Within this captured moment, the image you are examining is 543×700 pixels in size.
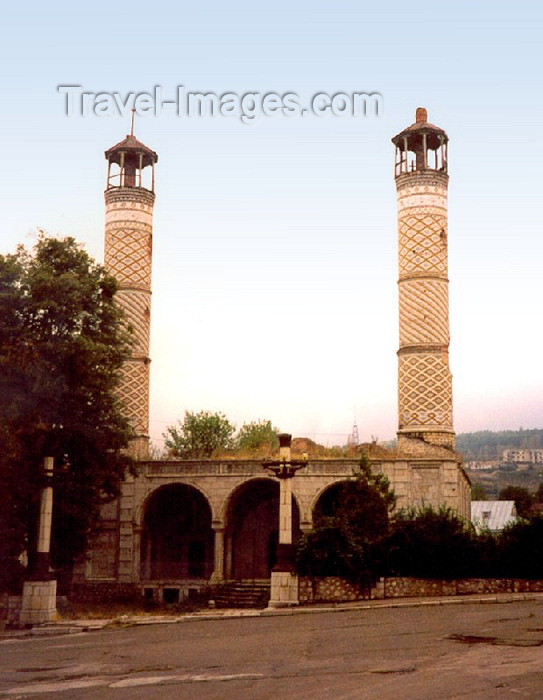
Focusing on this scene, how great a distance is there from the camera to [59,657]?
1302cm

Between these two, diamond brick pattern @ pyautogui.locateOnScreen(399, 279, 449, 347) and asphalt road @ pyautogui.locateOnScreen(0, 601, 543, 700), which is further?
diamond brick pattern @ pyautogui.locateOnScreen(399, 279, 449, 347)

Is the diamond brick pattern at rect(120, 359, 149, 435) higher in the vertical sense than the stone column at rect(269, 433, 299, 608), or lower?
higher

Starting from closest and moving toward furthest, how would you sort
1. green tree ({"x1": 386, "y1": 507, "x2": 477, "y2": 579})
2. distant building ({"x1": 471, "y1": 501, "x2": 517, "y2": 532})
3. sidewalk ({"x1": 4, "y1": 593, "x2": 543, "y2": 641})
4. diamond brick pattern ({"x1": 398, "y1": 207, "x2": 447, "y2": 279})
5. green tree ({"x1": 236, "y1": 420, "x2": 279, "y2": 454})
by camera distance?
sidewalk ({"x1": 4, "y1": 593, "x2": 543, "y2": 641})
green tree ({"x1": 386, "y1": 507, "x2": 477, "y2": 579})
diamond brick pattern ({"x1": 398, "y1": 207, "x2": 447, "y2": 279})
green tree ({"x1": 236, "y1": 420, "x2": 279, "y2": 454})
distant building ({"x1": 471, "y1": 501, "x2": 517, "y2": 532})

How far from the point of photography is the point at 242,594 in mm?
25188

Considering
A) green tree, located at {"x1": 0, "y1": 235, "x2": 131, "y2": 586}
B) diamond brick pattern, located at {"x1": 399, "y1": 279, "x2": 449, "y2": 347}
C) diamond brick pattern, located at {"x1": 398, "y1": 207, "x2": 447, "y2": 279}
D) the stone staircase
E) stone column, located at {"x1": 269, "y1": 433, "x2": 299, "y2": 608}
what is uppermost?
diamond brick pattern, located at {"x1": 398, "y1": 207, "x2": 447, "y2": 279}

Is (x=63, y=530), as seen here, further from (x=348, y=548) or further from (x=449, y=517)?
(x=449, y=517)

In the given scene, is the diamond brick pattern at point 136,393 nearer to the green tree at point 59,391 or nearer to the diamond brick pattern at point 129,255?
the diamond brick pattern at point 129,255

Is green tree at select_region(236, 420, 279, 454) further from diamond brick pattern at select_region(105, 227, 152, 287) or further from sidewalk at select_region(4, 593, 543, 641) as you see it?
sidewalk at select_region(4, 593, 543, 641)

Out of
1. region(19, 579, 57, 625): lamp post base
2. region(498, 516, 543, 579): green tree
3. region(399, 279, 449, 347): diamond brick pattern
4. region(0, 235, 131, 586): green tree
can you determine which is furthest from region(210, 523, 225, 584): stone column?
region(498, 516, 543, 579): green tree

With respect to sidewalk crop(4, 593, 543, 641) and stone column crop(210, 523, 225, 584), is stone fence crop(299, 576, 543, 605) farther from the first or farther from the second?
stone column crop(210, 523, 225, 584)

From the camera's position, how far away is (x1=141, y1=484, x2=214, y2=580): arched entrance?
30.2 meters

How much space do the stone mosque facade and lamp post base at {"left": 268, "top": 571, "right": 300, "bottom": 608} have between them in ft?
22.1

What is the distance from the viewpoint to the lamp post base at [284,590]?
64.0ft

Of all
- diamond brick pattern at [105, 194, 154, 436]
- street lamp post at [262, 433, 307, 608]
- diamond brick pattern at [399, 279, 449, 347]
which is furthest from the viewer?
diamond brick pattern at [105, 194, 154, 436]
